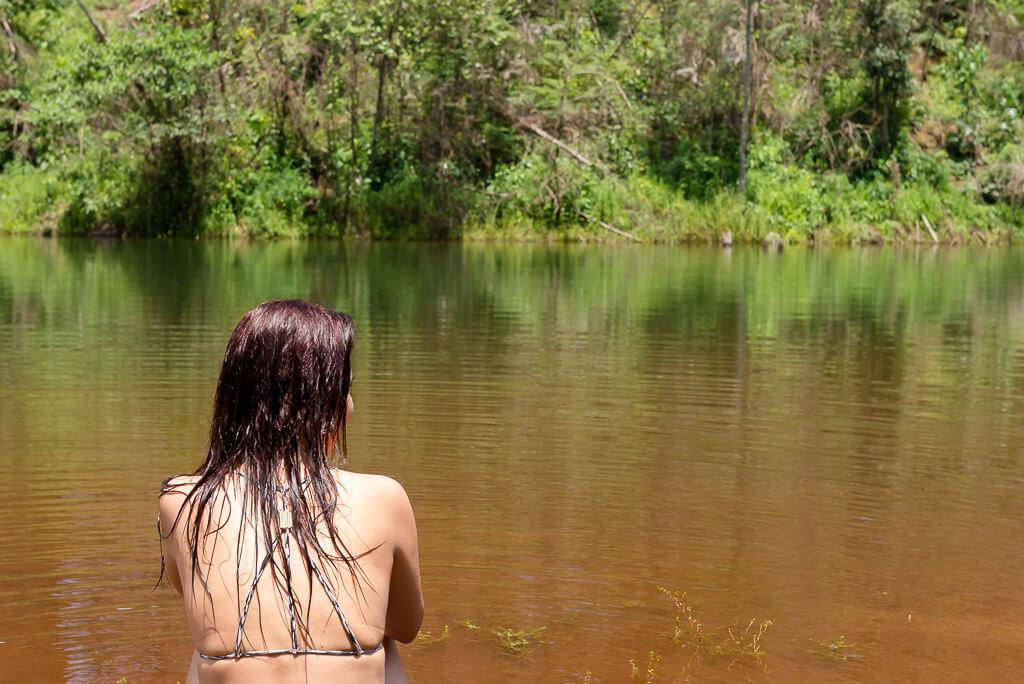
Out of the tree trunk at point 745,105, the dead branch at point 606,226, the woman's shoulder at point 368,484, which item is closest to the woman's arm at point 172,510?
the woman's shoulder at point 368,484

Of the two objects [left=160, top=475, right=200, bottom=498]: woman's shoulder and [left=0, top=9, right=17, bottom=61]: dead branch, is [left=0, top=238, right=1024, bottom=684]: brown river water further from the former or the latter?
[left=0, top=9, right=17, bottom=61]: dead branch

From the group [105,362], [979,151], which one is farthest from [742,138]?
[105,362]

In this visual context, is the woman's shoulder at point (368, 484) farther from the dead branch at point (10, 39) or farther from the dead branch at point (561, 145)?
the dead branch at point (10, 39)

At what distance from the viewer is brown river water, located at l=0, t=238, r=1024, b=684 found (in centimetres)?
489

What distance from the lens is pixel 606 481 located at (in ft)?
24.6

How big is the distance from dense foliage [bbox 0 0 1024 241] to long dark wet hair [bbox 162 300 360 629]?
33.1 metres

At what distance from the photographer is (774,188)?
129 feet

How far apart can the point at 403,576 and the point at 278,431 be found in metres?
0.42

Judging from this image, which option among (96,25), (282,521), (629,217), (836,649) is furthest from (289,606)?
(96,25)

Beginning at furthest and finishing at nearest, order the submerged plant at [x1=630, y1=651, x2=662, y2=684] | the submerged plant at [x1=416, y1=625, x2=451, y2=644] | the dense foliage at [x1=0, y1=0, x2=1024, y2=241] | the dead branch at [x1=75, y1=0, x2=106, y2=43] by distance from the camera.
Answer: the dead branch at [x1=75, y1=0, x2=106, y2=43] < the dense foliage at [x1=0, y1=0, x2=1024, y2=241] < the submerged plant at [x1=416, y1=625, x2=451, y2=644] < the submerged plant at [x1=630, y1=651, x2=662, y2=684]

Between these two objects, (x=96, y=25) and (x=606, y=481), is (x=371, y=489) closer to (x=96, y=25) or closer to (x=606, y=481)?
(x=606, y=481)

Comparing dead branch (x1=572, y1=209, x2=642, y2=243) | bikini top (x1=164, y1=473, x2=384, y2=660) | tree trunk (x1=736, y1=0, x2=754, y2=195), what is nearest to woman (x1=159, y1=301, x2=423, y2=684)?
bikini top (x1=164, y1=473, x2=384, y2=660)

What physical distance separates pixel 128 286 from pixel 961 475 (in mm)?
15042

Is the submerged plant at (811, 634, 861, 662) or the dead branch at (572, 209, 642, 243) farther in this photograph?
the dead branch at (572, 209, 642, 243)
